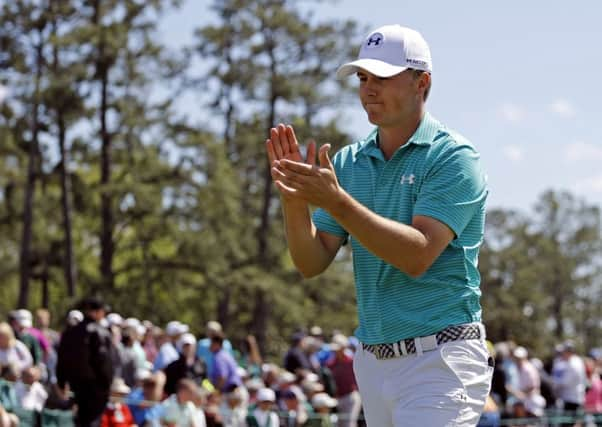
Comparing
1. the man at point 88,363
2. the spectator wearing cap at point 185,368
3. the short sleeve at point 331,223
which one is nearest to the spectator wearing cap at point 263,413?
the spectator wearing cap at point 185,368

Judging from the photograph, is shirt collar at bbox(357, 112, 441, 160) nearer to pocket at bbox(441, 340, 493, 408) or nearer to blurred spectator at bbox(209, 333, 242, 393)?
pocket at bbox(441, 340, 493, 408)

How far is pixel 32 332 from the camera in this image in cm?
1523

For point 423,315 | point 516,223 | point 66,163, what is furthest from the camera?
point 516,223

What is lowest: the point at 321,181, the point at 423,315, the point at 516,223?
the point at 516,223

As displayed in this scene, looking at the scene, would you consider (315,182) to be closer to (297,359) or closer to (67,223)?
(297,359)

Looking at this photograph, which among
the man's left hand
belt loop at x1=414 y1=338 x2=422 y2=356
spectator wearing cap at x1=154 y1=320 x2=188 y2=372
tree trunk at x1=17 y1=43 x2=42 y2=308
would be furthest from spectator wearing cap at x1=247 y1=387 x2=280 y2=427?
tree trunk at x1=17 y1=43 x2=42 y2=308

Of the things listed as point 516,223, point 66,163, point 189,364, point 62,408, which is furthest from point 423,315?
point 516,223

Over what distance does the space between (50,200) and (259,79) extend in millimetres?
7319

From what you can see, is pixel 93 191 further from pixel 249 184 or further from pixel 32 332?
pixel 32 332

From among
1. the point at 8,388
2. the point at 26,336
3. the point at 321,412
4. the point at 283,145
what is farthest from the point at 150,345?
the point at 283,145

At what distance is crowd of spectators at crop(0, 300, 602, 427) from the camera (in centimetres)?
1312

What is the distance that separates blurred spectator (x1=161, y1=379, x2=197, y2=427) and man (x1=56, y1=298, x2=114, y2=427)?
90cm

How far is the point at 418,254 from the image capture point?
4.23m

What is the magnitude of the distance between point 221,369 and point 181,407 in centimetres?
258
